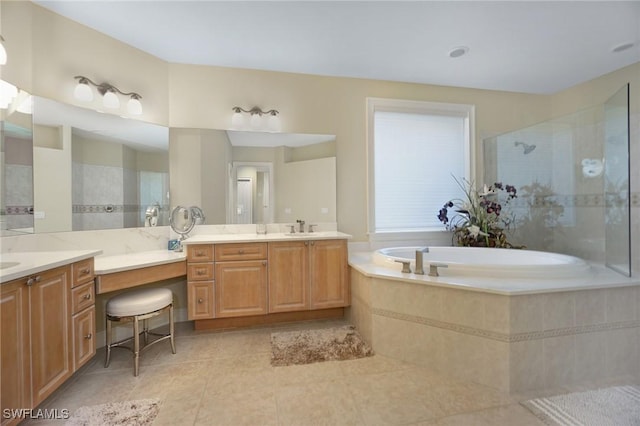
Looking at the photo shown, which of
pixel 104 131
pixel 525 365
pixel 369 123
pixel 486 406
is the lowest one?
pixel 486 406

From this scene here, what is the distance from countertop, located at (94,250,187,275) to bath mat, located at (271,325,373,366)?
110 centimetres

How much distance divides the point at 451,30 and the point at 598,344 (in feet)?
8.20

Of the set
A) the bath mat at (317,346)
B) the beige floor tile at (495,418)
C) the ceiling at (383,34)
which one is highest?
the ceiling at (383,34)

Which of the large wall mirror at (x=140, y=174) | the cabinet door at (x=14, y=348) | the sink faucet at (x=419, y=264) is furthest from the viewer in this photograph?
the sink faucet at (x=419, y=264)

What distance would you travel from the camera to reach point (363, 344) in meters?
2.09

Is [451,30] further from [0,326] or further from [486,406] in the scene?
[0,326]

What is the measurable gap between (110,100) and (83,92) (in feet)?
0.56

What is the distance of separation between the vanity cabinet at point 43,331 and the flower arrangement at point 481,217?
3.21m

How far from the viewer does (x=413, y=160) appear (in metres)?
3.13

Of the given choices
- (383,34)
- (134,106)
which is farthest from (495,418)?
(134,106)

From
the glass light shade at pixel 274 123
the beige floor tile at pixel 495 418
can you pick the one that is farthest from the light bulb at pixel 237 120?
the beige floor tile at pixel 495 418

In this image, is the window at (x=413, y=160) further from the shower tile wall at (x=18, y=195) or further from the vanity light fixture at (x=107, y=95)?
the shower tile wall at (x=18, y=195)

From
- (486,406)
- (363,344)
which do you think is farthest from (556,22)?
Result: (363,344)

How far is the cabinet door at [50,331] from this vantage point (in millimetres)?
1288
